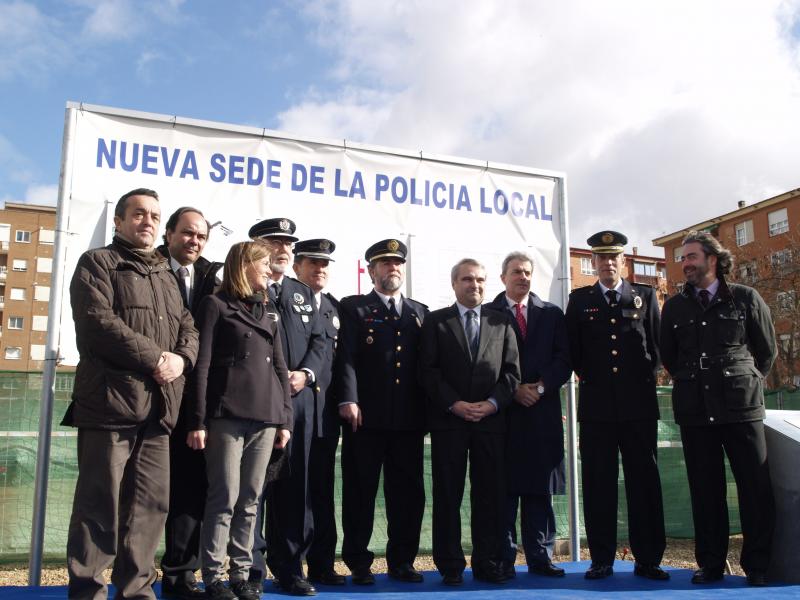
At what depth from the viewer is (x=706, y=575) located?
4078 mm

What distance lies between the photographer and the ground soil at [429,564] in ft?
17.5

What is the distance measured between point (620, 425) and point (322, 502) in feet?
5.93

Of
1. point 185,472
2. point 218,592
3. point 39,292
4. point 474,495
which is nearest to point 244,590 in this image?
point 218,592

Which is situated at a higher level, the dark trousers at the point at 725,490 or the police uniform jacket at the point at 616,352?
the police uniform jacket at the point at 616,352

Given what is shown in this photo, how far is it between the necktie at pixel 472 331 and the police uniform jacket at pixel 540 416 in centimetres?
17

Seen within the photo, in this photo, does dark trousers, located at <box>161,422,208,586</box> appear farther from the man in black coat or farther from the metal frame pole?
the man in black coat

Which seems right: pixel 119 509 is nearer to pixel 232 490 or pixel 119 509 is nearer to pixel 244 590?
pixel 232 490

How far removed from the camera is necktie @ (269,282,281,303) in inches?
158

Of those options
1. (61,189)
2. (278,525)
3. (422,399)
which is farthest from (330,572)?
(61,189)

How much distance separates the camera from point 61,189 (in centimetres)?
440

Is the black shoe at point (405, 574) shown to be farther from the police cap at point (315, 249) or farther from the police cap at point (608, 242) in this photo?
the police cap at point (608, 242)

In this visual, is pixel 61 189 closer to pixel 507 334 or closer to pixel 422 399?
pixel 422 399

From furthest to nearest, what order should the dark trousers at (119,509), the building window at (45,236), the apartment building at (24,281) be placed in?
Result: the building window at (45,236) < the apartment building at (24,281) < the dark trousers at (119,509)

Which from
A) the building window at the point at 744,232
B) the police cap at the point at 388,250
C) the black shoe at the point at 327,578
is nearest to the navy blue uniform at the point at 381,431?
the black shoe at the point at 327,578
